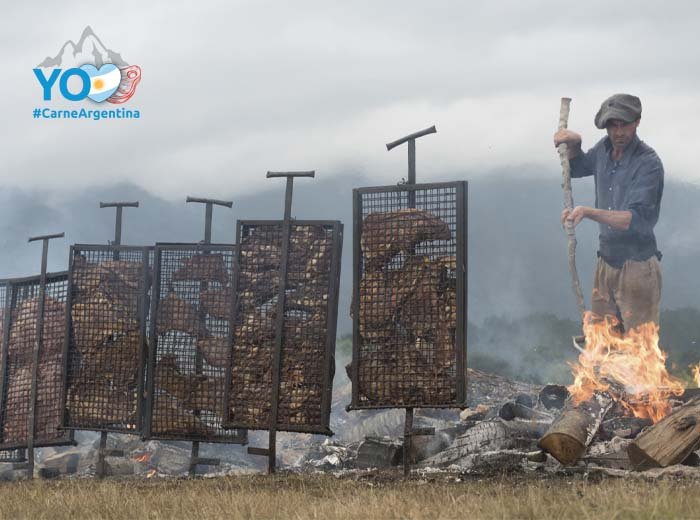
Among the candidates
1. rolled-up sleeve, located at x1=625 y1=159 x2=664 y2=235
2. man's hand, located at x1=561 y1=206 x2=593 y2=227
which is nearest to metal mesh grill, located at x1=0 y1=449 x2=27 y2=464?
man's hand, located at x1=561 y1=206 x2=593 y2=227

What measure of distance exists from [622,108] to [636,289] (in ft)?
8.09

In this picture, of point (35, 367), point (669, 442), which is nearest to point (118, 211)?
point (35, 367)

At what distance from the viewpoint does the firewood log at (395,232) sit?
38.6ft

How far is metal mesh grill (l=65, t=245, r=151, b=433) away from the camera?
1431cm

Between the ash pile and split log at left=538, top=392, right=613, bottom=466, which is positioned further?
split log at left=538, top=392, right=613, bottom=466

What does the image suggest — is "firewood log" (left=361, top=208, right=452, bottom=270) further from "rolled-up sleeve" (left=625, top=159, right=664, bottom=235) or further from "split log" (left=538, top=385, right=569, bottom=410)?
"split log" (left=538, top=385, right=569, bottom=410)

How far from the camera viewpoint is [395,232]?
39.1ft

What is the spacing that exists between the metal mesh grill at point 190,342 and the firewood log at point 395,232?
2701 mm

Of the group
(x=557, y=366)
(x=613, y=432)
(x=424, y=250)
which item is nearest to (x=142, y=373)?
(x=424, y=250)

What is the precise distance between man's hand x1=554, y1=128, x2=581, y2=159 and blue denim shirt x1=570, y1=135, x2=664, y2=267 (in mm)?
→ 300

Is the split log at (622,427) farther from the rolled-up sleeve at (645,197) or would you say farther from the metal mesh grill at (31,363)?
the metal mesh grill at (31,363)

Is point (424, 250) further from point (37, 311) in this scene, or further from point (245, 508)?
point (37, 311)

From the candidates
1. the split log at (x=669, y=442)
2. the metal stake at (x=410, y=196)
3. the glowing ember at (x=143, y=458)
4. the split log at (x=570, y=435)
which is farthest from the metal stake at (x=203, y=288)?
the split log at (x=669, y=442)

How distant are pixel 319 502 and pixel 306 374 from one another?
12.2 ft
